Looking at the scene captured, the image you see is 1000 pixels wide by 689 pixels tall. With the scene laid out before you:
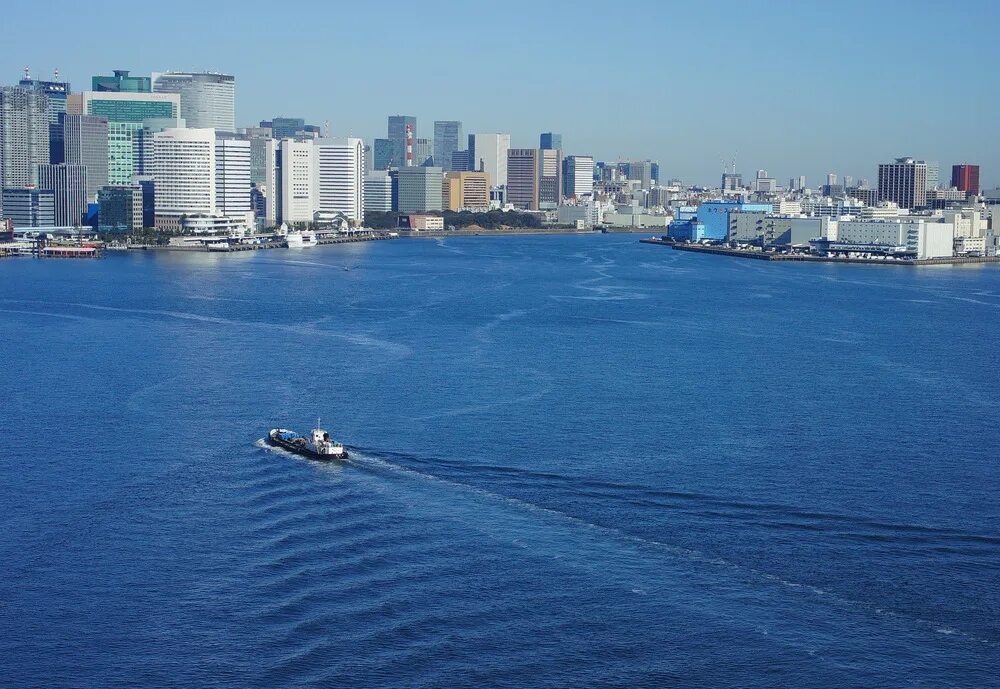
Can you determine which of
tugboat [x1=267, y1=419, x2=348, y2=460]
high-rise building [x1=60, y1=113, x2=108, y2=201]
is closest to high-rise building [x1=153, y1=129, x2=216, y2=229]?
high-rise building [x1=60, y1=113, x2=108, y2=201]

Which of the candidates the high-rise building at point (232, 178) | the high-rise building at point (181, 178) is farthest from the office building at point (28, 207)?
the high-rise building at point (232, 178)

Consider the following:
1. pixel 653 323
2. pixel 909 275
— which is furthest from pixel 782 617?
pixel 909 275

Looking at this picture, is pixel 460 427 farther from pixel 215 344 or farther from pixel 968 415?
pixel 215 344

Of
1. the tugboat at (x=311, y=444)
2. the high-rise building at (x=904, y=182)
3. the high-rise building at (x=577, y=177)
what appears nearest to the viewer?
the tugboat at (x=311, y=444)

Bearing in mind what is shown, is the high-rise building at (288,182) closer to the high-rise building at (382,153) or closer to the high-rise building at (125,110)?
the high-rise building at (125,110)

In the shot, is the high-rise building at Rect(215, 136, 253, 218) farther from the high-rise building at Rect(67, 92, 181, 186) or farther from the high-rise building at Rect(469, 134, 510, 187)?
the high-rise building at Rect(469, 134, 510, 187)

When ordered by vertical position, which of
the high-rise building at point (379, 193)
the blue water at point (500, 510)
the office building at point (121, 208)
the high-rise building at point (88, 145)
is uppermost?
the high-rise building at point (88, 145)
